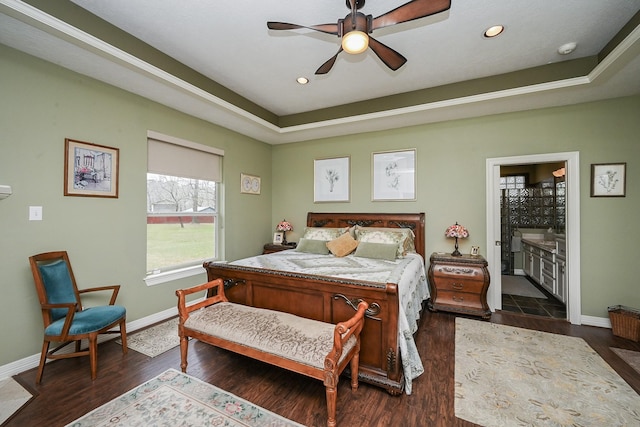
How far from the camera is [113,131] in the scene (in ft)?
9.31

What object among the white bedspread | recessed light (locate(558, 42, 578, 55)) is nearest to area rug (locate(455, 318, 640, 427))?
the white bedspread

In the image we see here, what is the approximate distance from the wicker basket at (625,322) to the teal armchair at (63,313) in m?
5.14

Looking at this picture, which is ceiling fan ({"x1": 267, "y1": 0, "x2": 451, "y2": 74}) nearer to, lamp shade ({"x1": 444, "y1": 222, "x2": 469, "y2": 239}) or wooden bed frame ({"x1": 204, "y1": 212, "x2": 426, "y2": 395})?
wooden bed frame ({"x1": 204, "y1": 212, "x2": 426, "y2": 395})

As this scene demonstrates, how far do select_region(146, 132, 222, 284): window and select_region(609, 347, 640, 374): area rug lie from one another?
4.82 meters

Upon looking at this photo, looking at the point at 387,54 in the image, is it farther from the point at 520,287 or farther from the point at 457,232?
the point at 520,287

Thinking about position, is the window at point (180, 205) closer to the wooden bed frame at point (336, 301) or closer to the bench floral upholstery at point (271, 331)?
the wooden bed frame at point (336, 301)

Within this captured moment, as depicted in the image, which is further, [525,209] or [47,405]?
[525,209]

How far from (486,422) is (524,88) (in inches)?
129

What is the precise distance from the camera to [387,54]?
2076 millimetres

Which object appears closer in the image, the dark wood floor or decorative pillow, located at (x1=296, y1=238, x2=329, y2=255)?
the dark wood floor

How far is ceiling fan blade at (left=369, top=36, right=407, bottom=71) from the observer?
1.99 m

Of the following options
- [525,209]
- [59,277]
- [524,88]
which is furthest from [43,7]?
[525,209]

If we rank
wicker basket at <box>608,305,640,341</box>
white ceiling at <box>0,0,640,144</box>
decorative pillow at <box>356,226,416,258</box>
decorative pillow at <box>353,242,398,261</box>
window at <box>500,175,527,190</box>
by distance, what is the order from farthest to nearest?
window at <box>500,175,527,190</box> → decorative pillow at <box>356,226,416,258</box> → decorative pillow at <box>353,242,398,261</box> → wicker basket at <box>608,305,640,341</box> → white ceiling at <box>0,0,640,144</box>

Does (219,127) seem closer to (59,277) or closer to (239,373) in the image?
(59,277)
